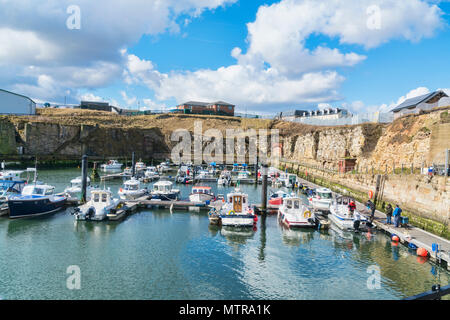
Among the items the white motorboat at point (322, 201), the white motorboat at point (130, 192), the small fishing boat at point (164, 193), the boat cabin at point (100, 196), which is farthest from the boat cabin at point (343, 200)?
the white motorboat at point (130, 192)

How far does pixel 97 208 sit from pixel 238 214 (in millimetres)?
13267

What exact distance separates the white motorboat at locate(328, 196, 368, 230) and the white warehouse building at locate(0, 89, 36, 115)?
352ft

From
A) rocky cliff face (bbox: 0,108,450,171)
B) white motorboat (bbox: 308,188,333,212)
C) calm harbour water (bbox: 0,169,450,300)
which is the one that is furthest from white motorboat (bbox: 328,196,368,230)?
rocky cliff face (bbox: 0,108,450,171)

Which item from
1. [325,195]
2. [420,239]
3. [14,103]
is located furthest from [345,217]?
[14,103]

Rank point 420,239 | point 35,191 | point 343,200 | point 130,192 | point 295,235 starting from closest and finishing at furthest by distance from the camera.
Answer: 1. point 420,239
2. point 295,235
3. point 343,200
4. point 35,191
5. point 130,192

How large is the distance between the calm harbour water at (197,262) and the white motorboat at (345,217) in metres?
0.91

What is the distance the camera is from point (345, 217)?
26.7 meters

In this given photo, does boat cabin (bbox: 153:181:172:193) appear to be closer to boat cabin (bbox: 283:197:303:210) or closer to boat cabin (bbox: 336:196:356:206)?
boat cabin (bbox: 283:197:303:210)

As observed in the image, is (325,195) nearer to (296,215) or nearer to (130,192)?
(296,215)

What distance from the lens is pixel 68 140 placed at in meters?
92.6

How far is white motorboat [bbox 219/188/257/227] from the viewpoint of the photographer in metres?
26.8
